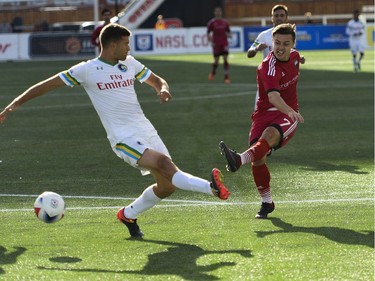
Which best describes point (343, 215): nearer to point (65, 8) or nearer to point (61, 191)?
point (61, 191)

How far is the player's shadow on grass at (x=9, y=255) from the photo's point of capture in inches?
335

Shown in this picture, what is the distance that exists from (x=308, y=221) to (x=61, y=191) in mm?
3466

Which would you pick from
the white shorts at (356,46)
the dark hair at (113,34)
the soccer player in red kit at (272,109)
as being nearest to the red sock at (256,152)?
the soccer player in red kit at (272,109)

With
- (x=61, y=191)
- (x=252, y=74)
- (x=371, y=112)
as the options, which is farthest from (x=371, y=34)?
(x=61, y=191)

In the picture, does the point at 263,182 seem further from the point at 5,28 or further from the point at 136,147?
the point at 5,28

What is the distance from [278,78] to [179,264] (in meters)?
2.82

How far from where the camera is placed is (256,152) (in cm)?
1035

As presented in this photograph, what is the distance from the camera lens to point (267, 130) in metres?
10.5

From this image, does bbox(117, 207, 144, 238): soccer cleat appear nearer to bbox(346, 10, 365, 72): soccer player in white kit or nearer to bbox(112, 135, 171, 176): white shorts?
bbox(112, 135, 171, 176): white shorts


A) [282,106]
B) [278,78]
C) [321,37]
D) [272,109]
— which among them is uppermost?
[278,78]

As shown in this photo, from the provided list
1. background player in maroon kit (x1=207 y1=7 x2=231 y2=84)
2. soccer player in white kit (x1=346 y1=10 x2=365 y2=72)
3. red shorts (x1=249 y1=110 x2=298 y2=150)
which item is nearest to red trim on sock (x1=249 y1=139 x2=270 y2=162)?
red shorts (x1=249 y1=110 x2=298 y2=150)

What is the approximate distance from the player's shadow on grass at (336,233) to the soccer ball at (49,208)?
184 centimetres

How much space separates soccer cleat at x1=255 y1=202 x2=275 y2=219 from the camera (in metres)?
10.4

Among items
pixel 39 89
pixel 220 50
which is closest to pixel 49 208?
pixel 39 89
